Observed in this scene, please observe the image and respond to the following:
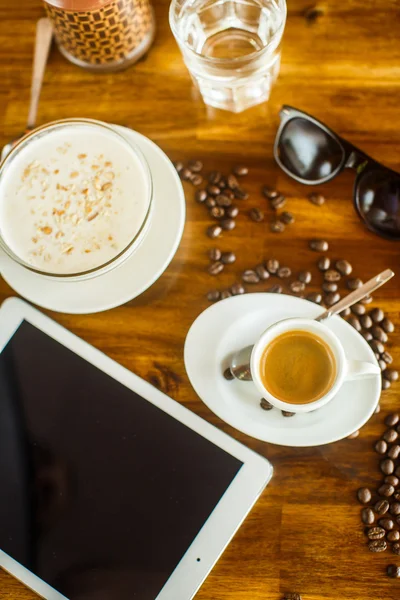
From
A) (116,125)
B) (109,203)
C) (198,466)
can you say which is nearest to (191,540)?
(198,466)

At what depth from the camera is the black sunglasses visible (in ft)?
3.46

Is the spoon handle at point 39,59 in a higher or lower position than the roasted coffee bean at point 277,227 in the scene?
higher

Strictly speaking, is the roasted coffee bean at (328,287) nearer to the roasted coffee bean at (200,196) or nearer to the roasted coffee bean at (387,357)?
the roasted coffee bean at (387,357)

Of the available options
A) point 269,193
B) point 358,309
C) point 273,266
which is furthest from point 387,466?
point 269,193

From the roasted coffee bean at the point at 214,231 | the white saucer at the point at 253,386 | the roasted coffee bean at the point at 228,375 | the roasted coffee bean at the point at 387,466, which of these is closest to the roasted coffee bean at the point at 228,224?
the roasted coffee bean at the point at 214,231

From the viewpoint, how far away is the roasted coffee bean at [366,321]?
3.44 feet

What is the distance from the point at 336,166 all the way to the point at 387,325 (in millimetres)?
262

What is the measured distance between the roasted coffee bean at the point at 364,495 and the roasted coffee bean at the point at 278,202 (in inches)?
18.0

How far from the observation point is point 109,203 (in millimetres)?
1011

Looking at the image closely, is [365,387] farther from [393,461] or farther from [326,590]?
[326,590]

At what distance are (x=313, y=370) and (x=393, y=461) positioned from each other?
208 millimetres

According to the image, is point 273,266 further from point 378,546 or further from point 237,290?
point 378,546

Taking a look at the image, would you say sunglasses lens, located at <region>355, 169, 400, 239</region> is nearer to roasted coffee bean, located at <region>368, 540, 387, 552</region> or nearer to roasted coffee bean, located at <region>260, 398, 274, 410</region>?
roasted coffee bean, located at <region>260, 398, 274, 410</region>

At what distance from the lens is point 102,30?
102cm
